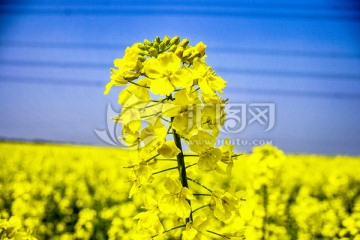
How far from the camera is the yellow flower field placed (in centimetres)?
361

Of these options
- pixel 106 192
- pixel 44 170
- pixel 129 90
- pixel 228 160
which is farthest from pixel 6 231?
pixel 44 170

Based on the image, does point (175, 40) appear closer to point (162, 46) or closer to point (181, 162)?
point (162, 46)

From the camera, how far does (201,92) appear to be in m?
1.73

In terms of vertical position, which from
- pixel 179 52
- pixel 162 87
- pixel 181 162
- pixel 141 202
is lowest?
pixel 141 202

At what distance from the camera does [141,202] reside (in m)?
6.00

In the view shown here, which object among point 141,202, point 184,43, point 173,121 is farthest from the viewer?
point 141,202

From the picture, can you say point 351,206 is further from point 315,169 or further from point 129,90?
point 129,90

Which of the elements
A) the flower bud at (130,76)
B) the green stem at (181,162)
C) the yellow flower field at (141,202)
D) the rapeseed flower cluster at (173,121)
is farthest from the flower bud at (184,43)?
the yellow flower field at (141,202)

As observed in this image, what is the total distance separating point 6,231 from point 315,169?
7920 millimetres

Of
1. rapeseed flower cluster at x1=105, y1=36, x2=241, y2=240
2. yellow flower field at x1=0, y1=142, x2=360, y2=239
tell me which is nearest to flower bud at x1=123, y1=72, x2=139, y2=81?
rapeseed flower cluster at x1=105, y1=36, x2=241, y2=240

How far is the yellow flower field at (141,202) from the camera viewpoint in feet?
11.8

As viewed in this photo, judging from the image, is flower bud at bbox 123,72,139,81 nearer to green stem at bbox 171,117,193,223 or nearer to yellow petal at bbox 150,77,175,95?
yellow petal at bbox 150,77,175,95

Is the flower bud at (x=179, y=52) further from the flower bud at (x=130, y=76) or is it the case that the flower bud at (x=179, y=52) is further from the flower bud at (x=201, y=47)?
the flower bud at (x=130, y=76)

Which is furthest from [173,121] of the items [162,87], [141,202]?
[141,202]
